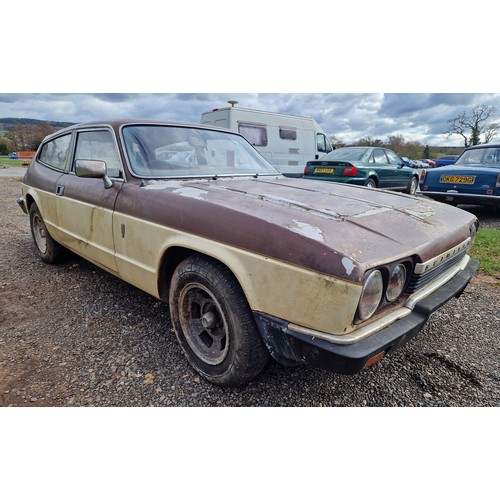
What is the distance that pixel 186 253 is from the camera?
225 centimetres

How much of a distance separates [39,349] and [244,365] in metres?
1.61

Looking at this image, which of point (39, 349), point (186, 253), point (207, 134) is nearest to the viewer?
point (186, 253)

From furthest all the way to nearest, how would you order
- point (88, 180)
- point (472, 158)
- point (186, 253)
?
point (472, 158) < point (88, 180) < point (186, 253)

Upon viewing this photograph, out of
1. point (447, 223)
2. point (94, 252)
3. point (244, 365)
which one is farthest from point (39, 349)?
point (447, 223)

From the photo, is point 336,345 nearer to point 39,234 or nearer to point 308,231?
point 308,231

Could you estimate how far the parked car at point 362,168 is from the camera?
7988 millimetres

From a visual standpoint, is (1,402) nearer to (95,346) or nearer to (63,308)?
(95,346)

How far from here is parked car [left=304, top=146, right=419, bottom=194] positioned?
7.99 metres

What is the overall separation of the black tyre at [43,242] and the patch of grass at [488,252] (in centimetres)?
496

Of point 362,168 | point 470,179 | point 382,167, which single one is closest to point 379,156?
point 382,167

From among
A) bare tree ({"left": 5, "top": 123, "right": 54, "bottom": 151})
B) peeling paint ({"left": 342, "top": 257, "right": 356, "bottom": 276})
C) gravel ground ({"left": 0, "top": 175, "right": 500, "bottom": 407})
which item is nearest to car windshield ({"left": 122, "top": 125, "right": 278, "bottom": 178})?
gravel ground ({"left": 0, "top": 175, "right": 500, "bottom": 407})

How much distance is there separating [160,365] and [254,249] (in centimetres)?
118

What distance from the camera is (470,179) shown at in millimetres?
6613

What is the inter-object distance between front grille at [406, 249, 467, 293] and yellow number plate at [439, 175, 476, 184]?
17.0ft
